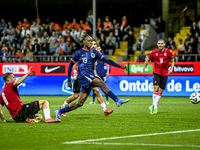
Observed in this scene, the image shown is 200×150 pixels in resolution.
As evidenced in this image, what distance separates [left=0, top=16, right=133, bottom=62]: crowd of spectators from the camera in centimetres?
2348

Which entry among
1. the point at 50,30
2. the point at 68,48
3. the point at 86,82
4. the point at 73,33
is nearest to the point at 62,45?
the point at 68,48

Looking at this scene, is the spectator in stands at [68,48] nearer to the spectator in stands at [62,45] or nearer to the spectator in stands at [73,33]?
the spectator in stands at [62,45]

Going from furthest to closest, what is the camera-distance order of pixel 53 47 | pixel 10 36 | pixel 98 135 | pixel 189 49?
pixel 10 36 < pixel 53 47 < pixel 189 49 < pixel 98 135

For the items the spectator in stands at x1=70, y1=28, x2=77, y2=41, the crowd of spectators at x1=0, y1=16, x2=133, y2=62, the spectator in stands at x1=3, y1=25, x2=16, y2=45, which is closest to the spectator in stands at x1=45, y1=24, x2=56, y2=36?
the crowd of spectators at x1=0, y1=16, x2=133, y2=62

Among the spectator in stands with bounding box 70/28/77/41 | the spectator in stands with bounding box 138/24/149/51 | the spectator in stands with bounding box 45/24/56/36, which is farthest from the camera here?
the spectator in stands with bounding box 45/24/56/36

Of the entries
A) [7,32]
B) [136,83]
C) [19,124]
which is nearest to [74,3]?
[7,32]

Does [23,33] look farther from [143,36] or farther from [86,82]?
[86,82]

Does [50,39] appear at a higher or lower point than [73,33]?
lower

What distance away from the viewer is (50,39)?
82.6ft

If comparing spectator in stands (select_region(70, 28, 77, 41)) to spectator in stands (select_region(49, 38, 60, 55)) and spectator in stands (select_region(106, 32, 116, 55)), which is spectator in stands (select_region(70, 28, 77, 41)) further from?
spectator in stands (select_region(106, 32, 116, 55))

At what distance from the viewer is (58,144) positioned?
19.2ft

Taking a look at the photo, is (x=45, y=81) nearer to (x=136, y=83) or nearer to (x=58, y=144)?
(x=136, y=83)

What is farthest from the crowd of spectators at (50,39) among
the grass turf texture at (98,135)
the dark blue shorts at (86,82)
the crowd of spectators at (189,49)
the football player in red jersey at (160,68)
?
the grass turf texture at (98,135)

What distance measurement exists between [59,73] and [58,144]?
15728mm
